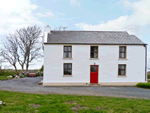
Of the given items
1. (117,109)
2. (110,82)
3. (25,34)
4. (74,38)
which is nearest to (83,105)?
(117,109)

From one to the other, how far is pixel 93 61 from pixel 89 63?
1.87 ft

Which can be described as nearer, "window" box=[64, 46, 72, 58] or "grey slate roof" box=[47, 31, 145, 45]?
"window" box=[64, 46, 72, 58]

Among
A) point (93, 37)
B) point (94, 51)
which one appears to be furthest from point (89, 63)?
point (93, 37)

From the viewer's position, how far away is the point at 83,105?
722 cm

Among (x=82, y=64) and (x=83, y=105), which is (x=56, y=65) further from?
(x=83, y=105)

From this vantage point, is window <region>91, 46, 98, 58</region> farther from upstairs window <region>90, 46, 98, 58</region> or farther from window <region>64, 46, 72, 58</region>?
window <region>64, 46, 72, 58</region>

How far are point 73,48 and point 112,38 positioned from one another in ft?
18.8

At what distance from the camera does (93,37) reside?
19.9m

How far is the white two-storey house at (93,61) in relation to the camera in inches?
703

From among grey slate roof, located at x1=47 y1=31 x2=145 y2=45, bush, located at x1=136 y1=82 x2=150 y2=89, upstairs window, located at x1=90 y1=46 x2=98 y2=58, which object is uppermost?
grey slate roof, located at x1=47 y1=31 x2=145 y2=45

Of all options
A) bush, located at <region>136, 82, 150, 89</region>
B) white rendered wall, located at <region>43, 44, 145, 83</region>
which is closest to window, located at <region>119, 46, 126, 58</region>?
white rendered wall, located at <region>43, 44, 145, 83</region>

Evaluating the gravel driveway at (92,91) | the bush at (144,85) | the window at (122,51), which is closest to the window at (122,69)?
the window at (122,51)

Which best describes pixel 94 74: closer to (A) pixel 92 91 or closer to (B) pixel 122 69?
(B) pixel 122 69

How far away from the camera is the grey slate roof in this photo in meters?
18.6
